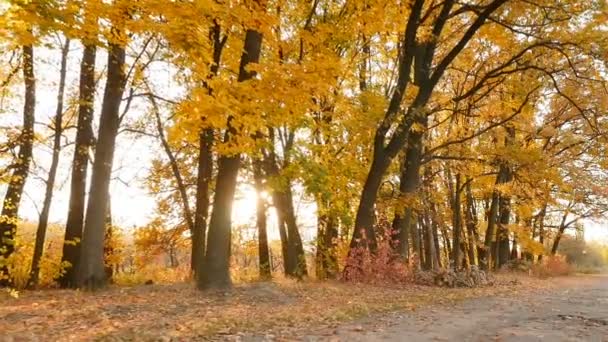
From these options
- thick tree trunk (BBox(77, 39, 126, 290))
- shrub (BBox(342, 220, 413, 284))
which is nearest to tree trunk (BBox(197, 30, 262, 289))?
thick tree trunk (BBox(77, 39, 126, 290))

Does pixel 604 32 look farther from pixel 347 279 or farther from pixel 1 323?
pixel 1 323

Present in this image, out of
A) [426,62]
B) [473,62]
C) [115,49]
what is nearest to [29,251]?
[115,49]

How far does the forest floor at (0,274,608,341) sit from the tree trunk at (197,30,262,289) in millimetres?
413

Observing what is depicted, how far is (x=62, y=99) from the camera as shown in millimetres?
15680

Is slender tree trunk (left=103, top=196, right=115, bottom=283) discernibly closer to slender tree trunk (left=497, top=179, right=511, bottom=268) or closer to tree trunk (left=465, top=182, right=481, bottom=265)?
tree trunk (left=465, top=182, right=481, bottom=265)

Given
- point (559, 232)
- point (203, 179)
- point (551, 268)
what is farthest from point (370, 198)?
point (559, 232)

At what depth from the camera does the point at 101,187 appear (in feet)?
42.2

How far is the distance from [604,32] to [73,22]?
1310 centimetres

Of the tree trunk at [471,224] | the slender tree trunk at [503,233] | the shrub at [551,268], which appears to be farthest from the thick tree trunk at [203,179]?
the slender tree trunk at [503,233]

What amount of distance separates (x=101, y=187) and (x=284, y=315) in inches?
258

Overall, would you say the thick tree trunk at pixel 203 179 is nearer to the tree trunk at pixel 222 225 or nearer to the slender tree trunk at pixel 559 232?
the tree trunk at pixel 222 225

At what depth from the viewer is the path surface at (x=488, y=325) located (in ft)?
23.5

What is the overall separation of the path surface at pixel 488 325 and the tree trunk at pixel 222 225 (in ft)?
13.4

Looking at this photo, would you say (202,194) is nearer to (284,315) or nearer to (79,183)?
(79,183)
